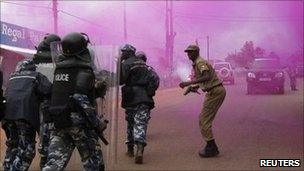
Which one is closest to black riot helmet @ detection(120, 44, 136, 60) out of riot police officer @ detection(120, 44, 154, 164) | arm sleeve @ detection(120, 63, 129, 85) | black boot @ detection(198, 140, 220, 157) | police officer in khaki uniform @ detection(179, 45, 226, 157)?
riot police officer @ detection(120, 44, 154, 164)

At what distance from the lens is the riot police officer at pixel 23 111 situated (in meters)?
5.58

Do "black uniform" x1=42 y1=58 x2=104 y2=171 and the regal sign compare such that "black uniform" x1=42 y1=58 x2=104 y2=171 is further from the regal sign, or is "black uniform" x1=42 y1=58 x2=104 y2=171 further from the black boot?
the regal sign

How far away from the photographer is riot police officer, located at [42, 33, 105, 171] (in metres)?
4.48

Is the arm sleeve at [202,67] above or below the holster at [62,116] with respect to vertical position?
above

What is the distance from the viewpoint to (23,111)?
18.3 feet

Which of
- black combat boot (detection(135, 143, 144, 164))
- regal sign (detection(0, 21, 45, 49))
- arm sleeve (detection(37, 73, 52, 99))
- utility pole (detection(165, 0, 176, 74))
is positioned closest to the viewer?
arm sleeve (detection(37, 73, 52, 99))

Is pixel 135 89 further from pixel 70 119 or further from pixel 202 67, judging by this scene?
pixel 70 119

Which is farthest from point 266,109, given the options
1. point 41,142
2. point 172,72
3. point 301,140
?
point 172,72

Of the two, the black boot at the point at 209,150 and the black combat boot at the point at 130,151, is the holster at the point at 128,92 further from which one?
the black boot at the point at 209,150

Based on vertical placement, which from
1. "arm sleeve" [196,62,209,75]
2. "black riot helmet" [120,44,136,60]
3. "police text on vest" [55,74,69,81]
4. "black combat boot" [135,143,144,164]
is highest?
"black riot helmet" [120,44,136,60]

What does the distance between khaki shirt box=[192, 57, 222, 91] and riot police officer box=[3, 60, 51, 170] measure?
2.33 m

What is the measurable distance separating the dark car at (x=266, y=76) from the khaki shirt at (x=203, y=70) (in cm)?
1273

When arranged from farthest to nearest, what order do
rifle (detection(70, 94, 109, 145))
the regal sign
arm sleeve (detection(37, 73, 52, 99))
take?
the regal sign < arm sleeve (detection(37, 73, 52, 99)) < rifle (detection(70, 94, 109, 145))

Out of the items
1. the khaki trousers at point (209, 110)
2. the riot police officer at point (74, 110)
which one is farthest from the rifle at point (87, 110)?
the khaki trousers at point (209, 110)
